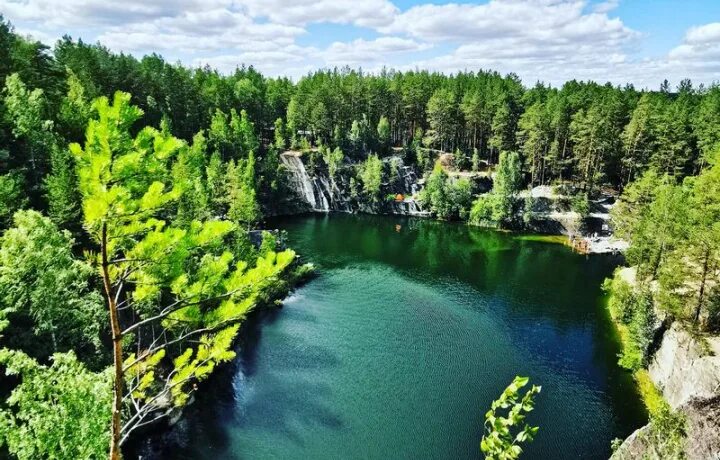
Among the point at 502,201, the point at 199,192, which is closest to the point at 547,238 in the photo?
the point at 502,201

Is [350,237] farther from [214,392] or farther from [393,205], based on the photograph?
[214,392]

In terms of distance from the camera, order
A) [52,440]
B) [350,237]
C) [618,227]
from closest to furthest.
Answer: [52,440], [618,227], [350,237]

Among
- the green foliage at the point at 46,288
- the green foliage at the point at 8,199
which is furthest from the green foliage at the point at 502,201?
the green foliage at the point at 8,199

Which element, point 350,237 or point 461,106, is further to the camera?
point 461,106

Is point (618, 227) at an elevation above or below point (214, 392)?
above

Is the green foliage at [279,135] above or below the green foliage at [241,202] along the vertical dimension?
above

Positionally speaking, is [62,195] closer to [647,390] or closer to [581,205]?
[647,390]

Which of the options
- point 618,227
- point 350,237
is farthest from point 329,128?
point 618,227

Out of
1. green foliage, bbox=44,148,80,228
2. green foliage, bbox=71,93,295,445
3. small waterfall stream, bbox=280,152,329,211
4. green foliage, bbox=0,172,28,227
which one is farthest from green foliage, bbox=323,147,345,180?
green foliage, bbox=71,93,295,445

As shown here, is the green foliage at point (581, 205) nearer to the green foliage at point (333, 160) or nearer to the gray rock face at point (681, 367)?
the green foliage at point (333, 160)
